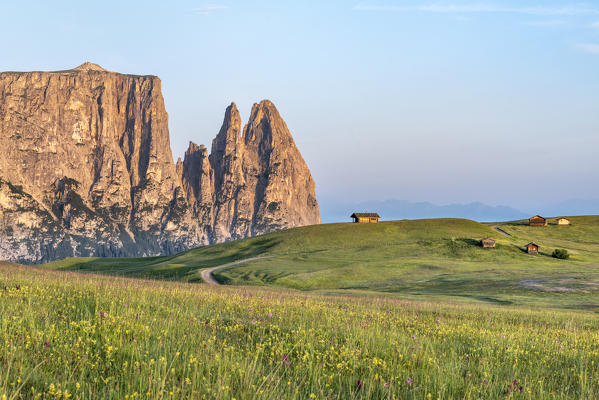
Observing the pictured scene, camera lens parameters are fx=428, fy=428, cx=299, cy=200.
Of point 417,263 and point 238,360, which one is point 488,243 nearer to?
point 417,263

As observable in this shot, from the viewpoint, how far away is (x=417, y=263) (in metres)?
83.2

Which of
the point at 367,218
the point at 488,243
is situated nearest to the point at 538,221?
the point at 488,243

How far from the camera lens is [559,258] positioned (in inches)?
3666

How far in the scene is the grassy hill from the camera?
5353cm

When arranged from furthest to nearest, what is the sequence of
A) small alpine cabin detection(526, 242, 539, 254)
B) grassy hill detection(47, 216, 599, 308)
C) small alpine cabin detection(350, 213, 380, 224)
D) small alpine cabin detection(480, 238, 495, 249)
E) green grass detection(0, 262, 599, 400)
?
small alpine cabin detection(350, 213, 380, 224) < small alpine cabin detection(480, 238, 495, 249) < small alpine cabin detection(526, 242, 539, 254) < grassy hill detection(47, 216, 599, 308) < green grass detection(0, 262, 599, 400)

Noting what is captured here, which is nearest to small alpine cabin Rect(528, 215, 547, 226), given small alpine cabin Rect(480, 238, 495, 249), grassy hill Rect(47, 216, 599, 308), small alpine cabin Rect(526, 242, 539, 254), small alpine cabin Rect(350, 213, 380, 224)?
grassy hill Rect(47, 216, 599, 308)

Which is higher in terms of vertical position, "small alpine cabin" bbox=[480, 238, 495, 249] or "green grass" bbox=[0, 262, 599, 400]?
"small alpine cabin" bbox=[480, 238, 495, 249]

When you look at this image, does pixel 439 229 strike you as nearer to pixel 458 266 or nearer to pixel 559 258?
pixel 559 258

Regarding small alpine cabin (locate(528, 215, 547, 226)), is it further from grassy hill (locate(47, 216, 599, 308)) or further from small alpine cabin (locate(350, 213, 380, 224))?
small alpine cabin (locate(350, 213, 380, 224))

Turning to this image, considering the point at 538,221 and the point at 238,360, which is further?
the point at 538,221

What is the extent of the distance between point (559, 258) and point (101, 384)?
106 m

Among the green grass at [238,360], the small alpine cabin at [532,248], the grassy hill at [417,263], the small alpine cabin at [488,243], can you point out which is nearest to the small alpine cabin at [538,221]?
the grassy hill at [417,263]

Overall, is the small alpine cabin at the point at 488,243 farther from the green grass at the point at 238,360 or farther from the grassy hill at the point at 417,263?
the green grass at the point at 238,360

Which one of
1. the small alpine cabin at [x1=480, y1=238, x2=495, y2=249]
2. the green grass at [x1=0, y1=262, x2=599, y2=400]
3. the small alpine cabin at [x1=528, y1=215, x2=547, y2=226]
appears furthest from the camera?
the small alpine cabin at [x1=528, y1=215, x2=547, y2=226]
